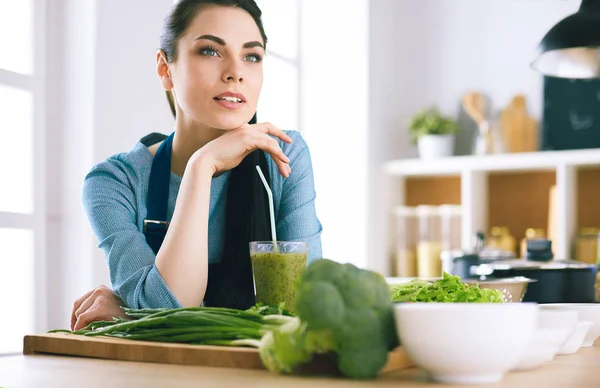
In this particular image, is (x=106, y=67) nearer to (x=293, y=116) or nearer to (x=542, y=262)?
(x=542, y=262)

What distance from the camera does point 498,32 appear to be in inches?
205

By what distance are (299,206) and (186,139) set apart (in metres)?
0.32

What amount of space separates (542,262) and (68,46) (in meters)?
1.95

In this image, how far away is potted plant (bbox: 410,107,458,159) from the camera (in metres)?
5.14

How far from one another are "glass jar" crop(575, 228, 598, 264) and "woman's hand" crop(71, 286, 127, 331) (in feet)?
11.7

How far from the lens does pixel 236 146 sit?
164 centimetres

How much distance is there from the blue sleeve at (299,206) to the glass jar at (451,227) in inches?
130

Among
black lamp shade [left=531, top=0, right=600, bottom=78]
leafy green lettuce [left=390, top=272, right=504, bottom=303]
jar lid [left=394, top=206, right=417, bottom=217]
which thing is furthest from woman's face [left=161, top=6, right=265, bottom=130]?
jar lid [left=394, top=206, right=417, bottom=217]

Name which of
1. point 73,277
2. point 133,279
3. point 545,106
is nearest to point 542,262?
point 133,279

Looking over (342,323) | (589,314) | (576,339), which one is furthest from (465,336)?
(589,314)

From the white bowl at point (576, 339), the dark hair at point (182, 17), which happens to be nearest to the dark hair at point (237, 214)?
the dark hair at point (182, 17)

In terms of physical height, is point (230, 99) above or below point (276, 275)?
above

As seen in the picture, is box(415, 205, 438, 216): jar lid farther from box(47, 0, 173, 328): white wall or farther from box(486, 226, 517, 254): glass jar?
box(47, 0, 173, 328): white wall

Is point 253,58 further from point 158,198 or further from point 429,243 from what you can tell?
point 429,243
